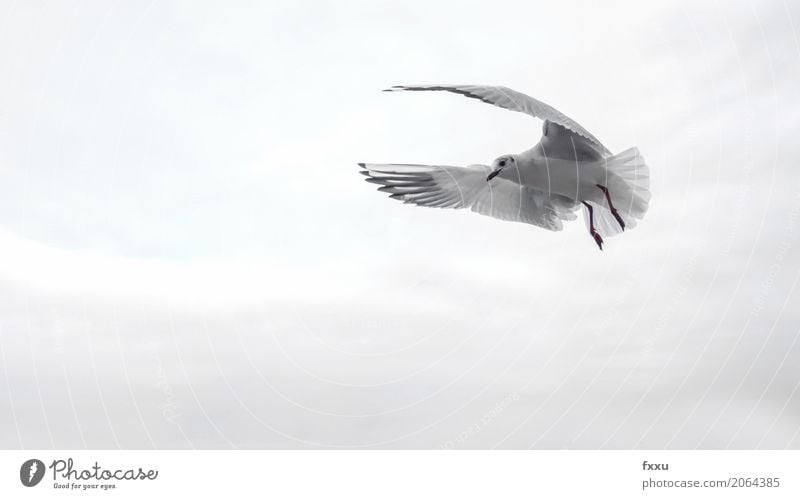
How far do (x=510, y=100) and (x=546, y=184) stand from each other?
95 cm

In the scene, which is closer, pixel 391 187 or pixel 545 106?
pixel 545 106

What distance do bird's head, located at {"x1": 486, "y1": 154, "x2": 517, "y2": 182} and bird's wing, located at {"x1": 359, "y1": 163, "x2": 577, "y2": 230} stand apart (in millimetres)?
114

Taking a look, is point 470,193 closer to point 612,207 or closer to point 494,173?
point 494,173

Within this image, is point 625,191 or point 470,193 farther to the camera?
point 470,193

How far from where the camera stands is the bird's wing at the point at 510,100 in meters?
2.46

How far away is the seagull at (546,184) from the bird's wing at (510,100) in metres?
0.43

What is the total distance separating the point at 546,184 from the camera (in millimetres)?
3480
